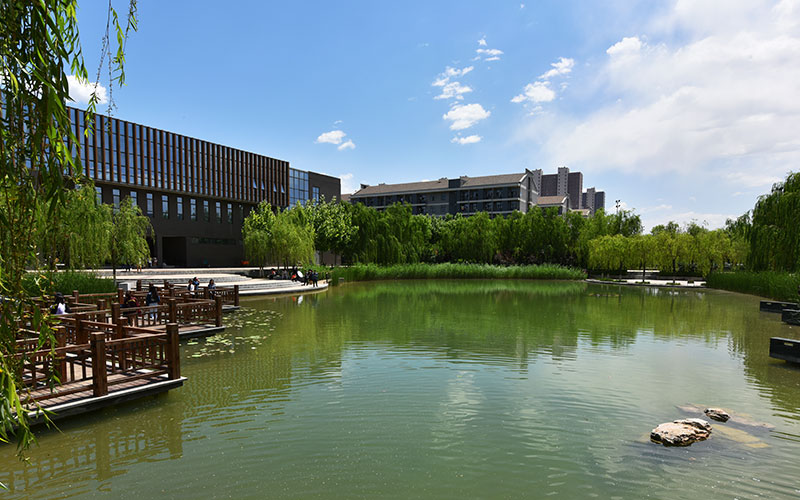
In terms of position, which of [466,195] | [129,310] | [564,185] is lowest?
[129,310]

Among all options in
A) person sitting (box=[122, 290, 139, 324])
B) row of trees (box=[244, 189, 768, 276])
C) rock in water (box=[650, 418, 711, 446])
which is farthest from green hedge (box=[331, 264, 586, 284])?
rock in water (box=[650, 418, 711, 446])

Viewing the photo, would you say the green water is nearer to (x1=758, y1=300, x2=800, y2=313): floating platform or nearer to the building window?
(x1=758, y1=300, x2=800, y2=313): floating platform

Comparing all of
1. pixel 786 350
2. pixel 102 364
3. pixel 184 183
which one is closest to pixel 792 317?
pixel 786 350

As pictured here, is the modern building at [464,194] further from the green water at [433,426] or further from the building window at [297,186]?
the green water at [433,426]

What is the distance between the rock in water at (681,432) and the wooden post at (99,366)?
851cm

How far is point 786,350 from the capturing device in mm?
10383

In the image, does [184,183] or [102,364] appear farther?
[184,183]

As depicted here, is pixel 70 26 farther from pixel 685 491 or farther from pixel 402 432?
pixel 685 491

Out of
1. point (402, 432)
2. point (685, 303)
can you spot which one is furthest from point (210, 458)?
point (685, 303)

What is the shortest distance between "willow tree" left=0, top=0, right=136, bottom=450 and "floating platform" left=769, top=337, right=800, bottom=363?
14143 mm

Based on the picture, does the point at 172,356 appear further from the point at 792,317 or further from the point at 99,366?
the point at 792,317

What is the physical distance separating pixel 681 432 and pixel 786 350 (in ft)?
22.6

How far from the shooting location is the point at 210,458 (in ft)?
18.2

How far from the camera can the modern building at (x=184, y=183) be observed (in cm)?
3472
